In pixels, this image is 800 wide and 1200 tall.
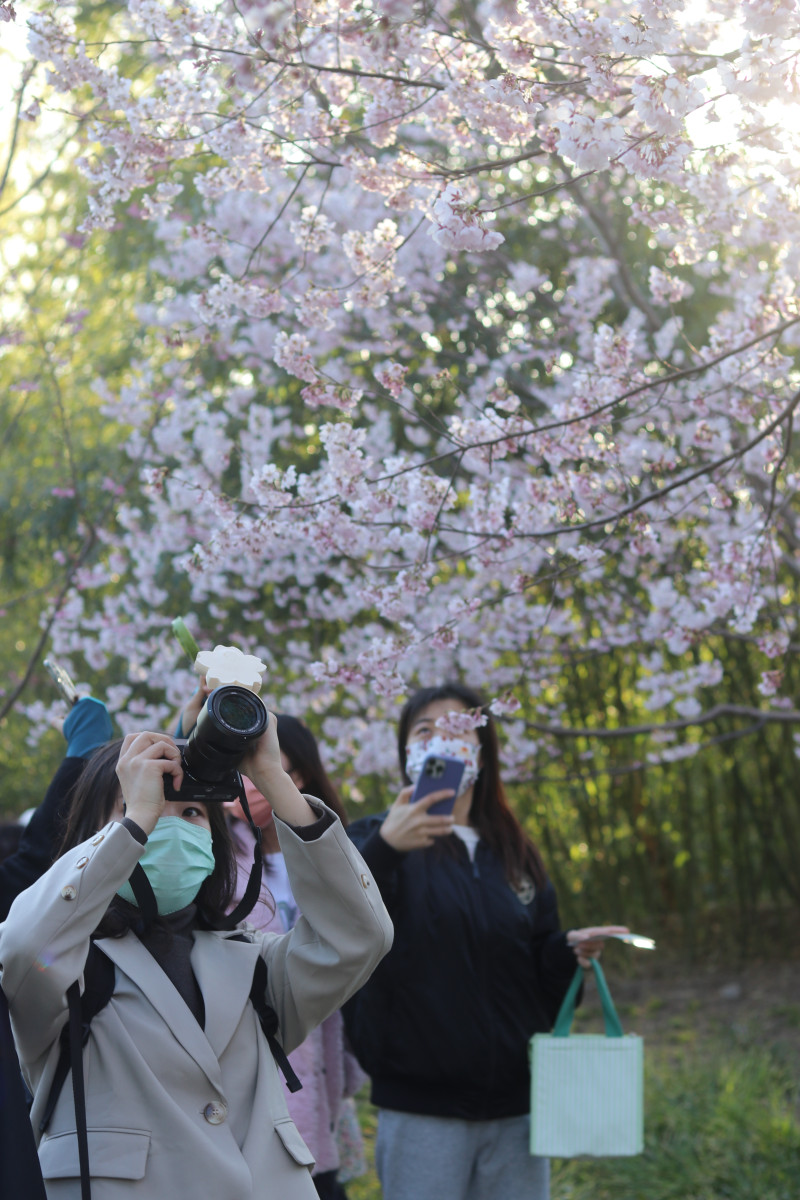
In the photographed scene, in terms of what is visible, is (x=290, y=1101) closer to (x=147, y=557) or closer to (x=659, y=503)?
(x=659, y=503)

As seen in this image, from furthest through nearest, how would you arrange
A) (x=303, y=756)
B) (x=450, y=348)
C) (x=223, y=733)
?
(x=450, y=348), (x=303, y=756), (x=223, y=733)

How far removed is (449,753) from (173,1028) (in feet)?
4.23

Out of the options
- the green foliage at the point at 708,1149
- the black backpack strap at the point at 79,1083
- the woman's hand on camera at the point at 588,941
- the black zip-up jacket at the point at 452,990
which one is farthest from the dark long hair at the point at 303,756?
the green foliage at the point at 708,1149

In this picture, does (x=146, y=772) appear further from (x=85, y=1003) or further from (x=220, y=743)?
(x=85, y=1003)

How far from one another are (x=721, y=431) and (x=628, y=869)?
3478 mm

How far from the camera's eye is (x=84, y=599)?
644cm

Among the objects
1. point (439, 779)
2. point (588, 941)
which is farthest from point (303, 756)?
point (588, 941)

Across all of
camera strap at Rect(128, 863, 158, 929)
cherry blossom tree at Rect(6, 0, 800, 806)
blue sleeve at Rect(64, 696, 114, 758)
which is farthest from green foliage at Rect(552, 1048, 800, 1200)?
camera strap at Rect(128, 863, 158, 929)

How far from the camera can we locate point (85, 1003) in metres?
1.44

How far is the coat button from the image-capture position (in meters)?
1.43

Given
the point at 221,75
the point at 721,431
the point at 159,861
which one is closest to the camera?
the point at 159,861

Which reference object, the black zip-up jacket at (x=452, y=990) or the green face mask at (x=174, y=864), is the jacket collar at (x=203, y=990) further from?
the black zip-up jacket at (x=452, y=990)

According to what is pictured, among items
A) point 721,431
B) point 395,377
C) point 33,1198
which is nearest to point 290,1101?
point 33,1198

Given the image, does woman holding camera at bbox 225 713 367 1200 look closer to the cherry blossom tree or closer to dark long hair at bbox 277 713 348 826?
dark long hair at bbox 277 713 348 826
